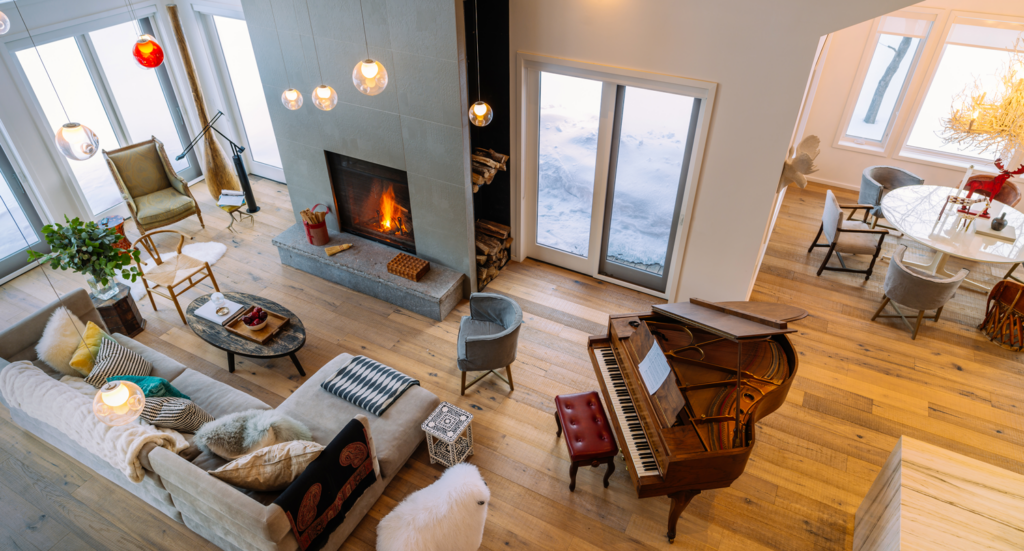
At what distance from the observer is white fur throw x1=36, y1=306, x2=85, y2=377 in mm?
4520

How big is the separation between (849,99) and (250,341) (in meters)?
8.29

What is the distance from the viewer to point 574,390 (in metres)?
5.27

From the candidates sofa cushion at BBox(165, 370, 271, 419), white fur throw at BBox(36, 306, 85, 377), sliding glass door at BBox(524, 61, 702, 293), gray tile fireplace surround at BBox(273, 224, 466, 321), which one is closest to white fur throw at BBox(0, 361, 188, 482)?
white fur throw at BBox(36, 306, 85, 377)

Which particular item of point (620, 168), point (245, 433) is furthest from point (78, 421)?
point (620, 168)

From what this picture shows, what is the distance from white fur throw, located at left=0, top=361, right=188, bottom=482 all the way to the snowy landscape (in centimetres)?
431

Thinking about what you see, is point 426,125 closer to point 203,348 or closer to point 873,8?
point 203,348

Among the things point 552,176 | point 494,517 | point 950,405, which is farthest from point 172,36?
point 950,405

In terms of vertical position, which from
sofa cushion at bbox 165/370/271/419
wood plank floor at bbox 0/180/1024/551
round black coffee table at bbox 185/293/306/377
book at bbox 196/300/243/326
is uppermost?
book at bbox 196/300/243/326

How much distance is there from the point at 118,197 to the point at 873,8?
29.2 ft

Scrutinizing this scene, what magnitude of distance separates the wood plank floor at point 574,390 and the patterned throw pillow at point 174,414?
75 centimetres

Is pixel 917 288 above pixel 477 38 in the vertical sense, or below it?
below

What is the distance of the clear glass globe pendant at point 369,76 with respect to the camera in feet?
12.9

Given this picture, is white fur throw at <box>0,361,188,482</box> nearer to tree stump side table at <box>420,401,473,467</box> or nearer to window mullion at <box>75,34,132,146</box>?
tree stump side table at <box>420,401,473,467</box>

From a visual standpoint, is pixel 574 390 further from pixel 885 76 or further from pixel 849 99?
pixel 885 76
